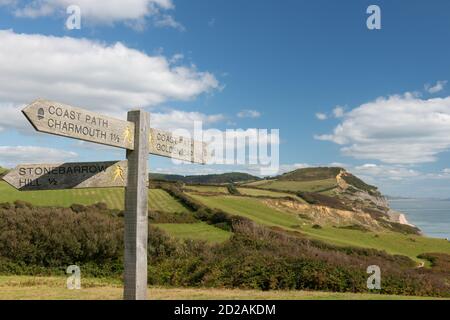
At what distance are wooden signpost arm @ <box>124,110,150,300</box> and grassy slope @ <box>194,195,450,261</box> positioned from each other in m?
39.6

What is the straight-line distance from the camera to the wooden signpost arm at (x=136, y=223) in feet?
23.6

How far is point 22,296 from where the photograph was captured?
1059cm

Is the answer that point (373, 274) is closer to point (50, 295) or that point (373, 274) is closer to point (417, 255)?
point (50, 295)

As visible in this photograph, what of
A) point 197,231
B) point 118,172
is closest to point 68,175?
point 118,172

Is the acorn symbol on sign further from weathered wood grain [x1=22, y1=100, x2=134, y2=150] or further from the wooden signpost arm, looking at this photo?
the wooden signpost arm

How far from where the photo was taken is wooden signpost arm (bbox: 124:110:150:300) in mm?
7188

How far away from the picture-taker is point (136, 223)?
23.5ft

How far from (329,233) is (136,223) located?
47530mm

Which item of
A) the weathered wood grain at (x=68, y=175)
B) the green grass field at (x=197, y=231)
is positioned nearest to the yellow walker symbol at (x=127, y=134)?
the weathered wood grain at (x=68, y=175)

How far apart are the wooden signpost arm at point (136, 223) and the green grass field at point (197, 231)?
1099 inches

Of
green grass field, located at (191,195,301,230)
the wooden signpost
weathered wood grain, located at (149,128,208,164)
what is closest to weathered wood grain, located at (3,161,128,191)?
the wooden signpost

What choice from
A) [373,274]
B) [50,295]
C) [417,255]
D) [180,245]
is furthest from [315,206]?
[50,295]

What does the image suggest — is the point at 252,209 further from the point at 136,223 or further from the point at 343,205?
the point at 136,223

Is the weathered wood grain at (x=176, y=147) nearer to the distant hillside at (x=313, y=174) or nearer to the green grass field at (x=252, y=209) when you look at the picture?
the green grass field at (x=252, y=209)
